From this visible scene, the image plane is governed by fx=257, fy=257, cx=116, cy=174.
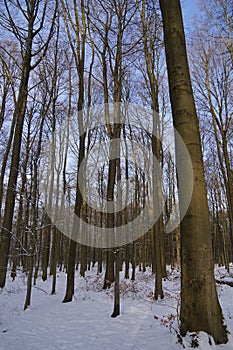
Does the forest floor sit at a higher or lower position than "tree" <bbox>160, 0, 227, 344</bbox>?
lower

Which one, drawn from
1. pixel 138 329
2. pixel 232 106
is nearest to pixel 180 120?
pixel 138 329

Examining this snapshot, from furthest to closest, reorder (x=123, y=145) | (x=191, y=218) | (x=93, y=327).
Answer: (x=123, y=145)
(x=93, y=327)
(x=191, y=218)

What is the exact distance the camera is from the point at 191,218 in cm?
343

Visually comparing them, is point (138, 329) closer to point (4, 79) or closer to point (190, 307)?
point (190, 307)

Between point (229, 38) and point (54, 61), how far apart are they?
26.2 ft

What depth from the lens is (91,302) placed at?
862 cm

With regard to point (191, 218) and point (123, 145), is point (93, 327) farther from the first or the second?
point (123, 145)

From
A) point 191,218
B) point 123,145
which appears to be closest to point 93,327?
point 191,218

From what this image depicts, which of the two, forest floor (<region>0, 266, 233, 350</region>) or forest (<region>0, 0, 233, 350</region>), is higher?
forest (<region>0, 0, 233, 350</region>)

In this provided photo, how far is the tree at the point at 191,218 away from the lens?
3.19 meters

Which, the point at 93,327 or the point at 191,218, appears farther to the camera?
the point at 93,327

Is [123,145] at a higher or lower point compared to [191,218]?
higher

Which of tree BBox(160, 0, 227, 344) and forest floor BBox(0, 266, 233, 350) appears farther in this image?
forest floor BBox(0, 266, 233, 350)

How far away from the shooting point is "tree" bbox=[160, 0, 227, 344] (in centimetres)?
319
